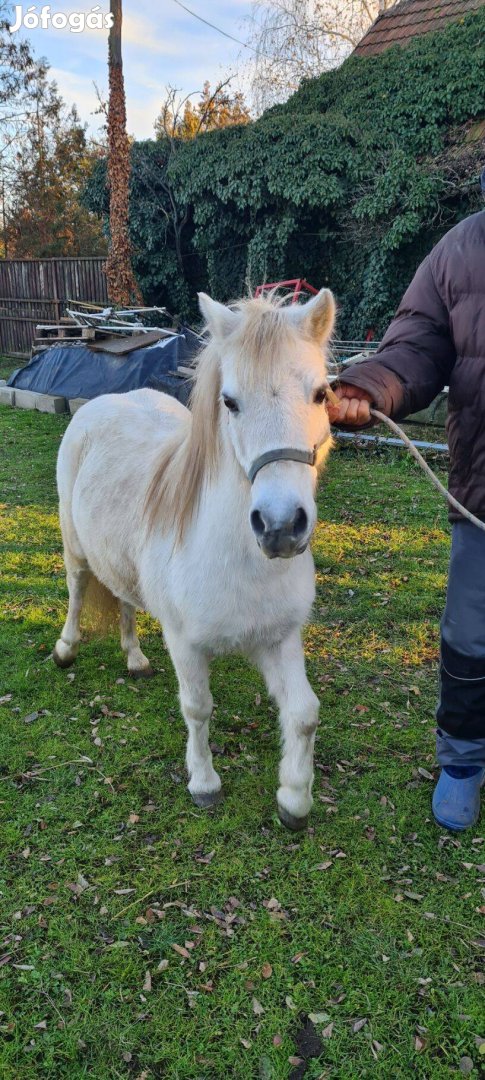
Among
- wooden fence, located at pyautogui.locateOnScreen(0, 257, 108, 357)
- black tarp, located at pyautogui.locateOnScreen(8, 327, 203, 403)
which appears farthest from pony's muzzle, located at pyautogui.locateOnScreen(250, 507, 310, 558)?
wooden fence, located at pyautogui.locateOnScreen(0, 257, 108, 357)

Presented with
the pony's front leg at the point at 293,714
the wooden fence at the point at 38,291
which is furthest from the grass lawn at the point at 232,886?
the wooden fence at the point at 38,291

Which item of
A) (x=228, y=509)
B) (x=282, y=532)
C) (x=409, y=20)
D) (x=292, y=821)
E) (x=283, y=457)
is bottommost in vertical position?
(x=292, y=821)

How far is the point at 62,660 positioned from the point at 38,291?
1669 cm

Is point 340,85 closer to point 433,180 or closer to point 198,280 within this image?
point 433,180

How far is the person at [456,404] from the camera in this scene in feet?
7.36

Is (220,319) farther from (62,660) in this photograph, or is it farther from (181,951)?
(62,660)

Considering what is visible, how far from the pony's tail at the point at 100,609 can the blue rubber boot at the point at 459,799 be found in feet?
6.46

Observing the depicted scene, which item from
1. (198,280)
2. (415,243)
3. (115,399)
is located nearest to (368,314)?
(415,243)

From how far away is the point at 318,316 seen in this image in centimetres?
200

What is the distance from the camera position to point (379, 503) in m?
6.55

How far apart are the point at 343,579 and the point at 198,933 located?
2.96 m

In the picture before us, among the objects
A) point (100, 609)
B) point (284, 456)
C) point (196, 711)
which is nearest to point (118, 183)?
point (100, 609)

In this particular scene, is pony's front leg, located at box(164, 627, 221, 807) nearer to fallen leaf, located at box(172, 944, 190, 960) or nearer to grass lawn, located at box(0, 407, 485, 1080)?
grass lawn, located at box(0, 407, 485, 1080)

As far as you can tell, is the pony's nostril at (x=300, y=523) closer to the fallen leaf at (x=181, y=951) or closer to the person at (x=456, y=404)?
the person at (x=456, y=404)
